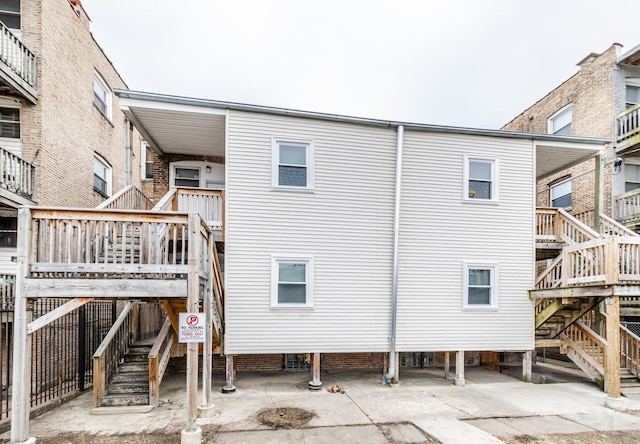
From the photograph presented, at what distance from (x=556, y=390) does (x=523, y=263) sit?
3.29 meters

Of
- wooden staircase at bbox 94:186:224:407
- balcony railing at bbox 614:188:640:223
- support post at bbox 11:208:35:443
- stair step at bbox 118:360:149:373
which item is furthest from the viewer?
balcony railing at bbox 614:188:640:223

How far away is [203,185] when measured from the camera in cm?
1177

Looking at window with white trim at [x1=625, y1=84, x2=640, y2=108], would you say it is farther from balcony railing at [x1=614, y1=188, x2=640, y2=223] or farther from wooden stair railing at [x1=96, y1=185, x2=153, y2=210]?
wooden stair railing at [x1=96, y1=185, x2=153, y2=210]

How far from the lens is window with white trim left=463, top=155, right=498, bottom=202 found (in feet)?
33.6

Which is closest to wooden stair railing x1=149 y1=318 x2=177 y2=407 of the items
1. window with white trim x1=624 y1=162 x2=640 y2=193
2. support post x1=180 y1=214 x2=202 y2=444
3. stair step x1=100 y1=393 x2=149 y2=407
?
stair step x1=100 y1=393 x2=149 y2=407

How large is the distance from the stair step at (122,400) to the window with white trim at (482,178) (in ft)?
30.6

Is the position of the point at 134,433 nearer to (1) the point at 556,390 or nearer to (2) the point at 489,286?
(2) the point at 489,286

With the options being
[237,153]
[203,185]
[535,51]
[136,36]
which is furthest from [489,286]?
[136,36]

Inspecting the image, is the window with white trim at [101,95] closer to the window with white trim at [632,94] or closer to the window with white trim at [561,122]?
the window with white trim at [561,122]

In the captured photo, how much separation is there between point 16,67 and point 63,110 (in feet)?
6.32

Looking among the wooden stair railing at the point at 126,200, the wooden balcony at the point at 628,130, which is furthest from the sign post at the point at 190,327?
the wooden balcony at the point at 628,130

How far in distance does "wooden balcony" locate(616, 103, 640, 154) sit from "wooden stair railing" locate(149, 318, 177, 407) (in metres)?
15.5

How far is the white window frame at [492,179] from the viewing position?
10047 millimetres

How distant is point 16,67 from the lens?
9648mm
